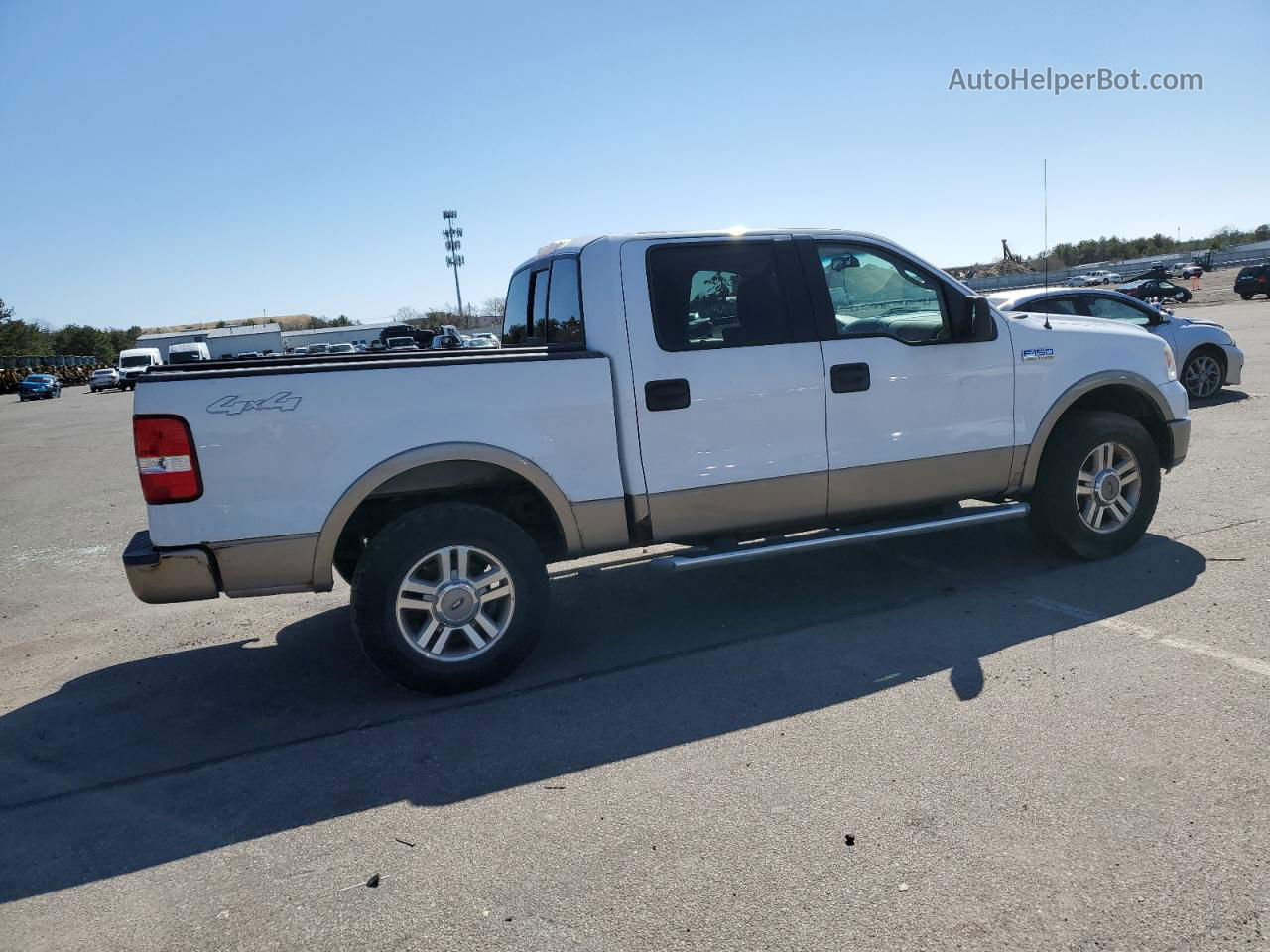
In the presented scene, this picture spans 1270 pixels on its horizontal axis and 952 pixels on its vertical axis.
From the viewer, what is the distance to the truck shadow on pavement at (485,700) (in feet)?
11.9

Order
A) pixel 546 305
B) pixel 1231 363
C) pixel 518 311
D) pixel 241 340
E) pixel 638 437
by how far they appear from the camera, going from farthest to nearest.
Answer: pixel 241 340, pixel 1231 363, pixel 518 311, pixel 546 305, pixel 638 437

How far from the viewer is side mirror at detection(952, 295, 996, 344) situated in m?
5.32

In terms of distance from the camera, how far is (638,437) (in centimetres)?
483

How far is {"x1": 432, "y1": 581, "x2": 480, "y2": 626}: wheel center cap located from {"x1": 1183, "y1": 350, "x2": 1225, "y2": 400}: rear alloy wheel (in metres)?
11.2

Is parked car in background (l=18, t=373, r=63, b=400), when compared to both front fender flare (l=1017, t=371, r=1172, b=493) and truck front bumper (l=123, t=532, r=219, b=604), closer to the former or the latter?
truck front bumper (l=123, t=532, r=219, b=604)

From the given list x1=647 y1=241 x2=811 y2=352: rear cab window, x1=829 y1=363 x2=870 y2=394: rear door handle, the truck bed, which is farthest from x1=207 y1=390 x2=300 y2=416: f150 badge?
x1=829 y1=363 x2=870 y2=394: rear door handle

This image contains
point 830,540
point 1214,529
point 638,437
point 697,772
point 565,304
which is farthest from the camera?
point 1214,529

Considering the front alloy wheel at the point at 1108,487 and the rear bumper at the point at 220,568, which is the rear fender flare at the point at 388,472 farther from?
the front alloy wheel at the point at 1108,487

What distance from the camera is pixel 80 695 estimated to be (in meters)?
4.93

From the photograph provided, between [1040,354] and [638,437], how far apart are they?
260cm

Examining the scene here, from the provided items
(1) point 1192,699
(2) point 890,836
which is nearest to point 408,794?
(2) point 890,836

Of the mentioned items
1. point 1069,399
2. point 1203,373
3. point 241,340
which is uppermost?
point 241,340

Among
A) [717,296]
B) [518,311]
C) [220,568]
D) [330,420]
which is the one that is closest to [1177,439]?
[717,296]

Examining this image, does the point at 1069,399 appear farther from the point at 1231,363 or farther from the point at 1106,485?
the point at 1231,363
